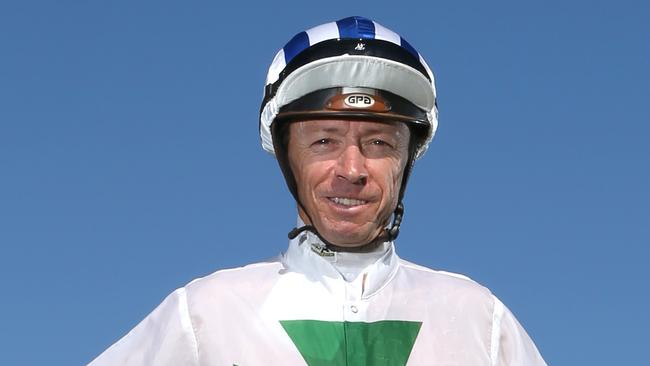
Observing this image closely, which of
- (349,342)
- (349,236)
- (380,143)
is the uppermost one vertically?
(380,143)

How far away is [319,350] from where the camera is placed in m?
5.51

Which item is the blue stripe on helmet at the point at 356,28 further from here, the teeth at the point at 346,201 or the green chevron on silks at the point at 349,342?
the green chevron on silks at the point at 349,342

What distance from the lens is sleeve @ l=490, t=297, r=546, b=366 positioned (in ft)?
19.1

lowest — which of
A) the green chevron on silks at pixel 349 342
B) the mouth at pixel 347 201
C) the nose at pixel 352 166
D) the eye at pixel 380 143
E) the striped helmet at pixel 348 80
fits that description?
the green chevron on silks at pixel 349 342

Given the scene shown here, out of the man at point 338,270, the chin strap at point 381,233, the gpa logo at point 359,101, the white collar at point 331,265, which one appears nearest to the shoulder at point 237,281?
the man at point 338,270

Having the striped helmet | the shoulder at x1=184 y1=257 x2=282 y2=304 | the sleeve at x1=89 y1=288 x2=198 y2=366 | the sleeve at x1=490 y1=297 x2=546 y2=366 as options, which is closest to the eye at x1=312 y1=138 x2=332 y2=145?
the striped helmet

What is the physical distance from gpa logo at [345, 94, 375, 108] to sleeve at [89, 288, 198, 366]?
133cm

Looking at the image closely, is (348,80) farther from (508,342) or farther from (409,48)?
(508,342)

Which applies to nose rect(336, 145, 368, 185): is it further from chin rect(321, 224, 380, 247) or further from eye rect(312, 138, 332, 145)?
chin rect(321, 224, 380, 247)

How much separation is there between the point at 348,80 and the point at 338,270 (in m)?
1.01

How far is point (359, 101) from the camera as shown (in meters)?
5.61

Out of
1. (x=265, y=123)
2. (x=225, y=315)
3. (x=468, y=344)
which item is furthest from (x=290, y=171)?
(x=468, y=344)

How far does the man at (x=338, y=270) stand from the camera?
5523 mm

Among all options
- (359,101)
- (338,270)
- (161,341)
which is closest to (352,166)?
(359,101)
